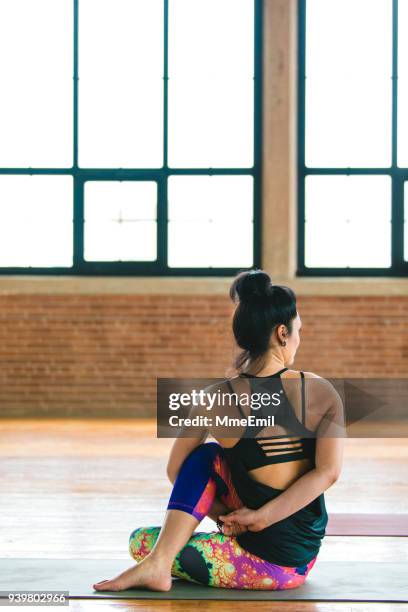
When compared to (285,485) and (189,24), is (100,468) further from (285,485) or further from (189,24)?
(189,24)

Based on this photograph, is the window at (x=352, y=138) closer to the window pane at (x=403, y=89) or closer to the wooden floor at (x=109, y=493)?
the window pane at (x=403, y=89)

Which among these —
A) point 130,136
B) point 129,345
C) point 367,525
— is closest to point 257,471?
point 367,525

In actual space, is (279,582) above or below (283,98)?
below

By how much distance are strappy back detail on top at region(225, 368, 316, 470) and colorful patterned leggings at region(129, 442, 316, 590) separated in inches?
3.1

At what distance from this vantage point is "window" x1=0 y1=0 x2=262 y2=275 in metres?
8.30

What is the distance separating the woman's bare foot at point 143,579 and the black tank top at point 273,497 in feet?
0.79

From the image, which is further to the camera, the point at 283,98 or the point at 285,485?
the point at 283,98

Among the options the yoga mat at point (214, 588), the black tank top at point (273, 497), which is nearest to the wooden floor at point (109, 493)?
the yoga mat at point (214, 588)

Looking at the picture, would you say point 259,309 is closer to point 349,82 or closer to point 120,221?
point 120,221

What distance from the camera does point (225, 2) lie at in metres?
8.28

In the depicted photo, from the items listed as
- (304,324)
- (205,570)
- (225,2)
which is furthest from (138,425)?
(205,570)

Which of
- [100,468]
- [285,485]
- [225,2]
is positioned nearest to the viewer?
[285,485]

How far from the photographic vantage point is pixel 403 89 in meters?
8.27

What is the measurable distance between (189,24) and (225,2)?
0.34 meters
